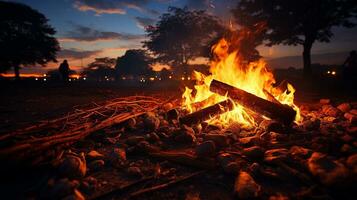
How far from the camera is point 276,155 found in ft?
12.7

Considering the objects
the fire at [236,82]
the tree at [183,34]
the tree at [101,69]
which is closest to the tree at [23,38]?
the tree at [183,34]

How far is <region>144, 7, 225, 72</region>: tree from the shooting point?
42.6 metres

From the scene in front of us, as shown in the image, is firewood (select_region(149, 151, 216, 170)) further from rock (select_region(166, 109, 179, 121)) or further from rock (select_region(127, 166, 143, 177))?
rock (select_region(166, 109, 179, 121))

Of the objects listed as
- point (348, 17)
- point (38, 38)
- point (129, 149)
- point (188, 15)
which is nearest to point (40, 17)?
point (38, 38)

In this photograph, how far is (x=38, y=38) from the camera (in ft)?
133

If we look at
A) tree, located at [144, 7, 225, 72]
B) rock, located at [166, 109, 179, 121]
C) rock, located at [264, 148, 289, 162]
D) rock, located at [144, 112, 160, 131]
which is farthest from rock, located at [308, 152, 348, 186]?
tree, located at [144, 7, 225, 72]

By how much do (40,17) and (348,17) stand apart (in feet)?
140

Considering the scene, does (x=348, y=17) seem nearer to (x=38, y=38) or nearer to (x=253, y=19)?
(x=253, y=19)

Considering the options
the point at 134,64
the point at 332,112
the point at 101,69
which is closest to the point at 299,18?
the point at 332,112

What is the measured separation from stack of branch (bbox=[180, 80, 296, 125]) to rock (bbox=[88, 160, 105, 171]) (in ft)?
8.18

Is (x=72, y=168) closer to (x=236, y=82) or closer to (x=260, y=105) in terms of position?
(x=260, y=105)

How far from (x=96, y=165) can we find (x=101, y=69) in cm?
6672

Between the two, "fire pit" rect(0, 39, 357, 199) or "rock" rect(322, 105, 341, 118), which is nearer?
"fire pit" rect(0, 39, 357, 199)

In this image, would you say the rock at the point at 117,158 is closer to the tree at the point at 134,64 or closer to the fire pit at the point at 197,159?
the fire pit at the point at 197,159
